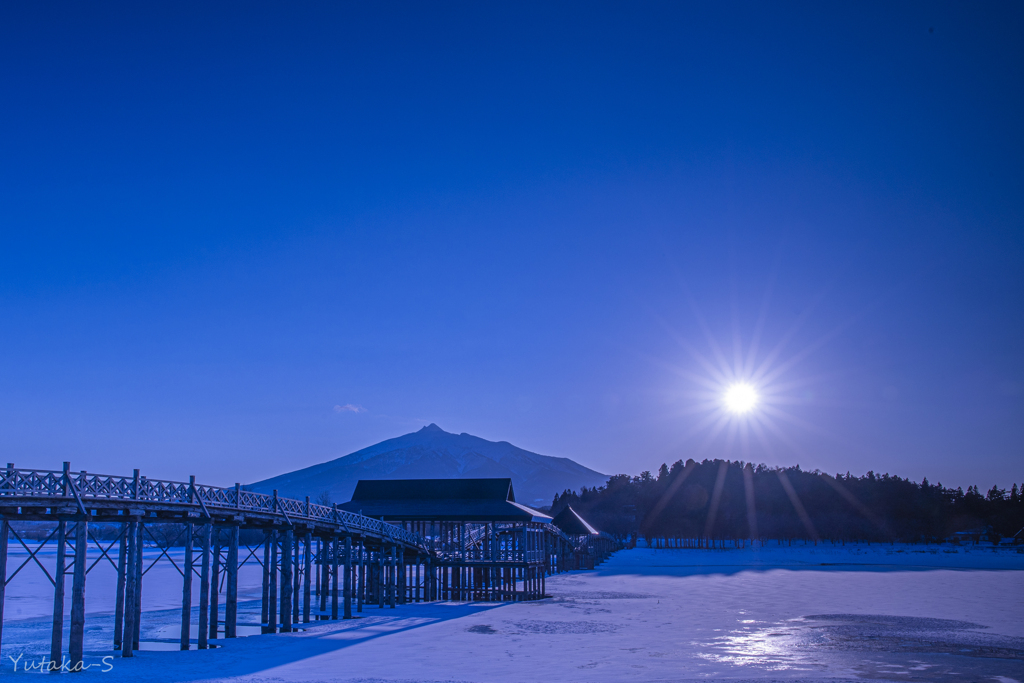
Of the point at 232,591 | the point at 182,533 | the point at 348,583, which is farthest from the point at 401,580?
the point at 232,591

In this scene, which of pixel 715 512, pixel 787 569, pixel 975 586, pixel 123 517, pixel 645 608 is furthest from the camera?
pixel 715 512

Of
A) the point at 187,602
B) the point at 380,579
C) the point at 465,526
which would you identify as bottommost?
the point at 380,579

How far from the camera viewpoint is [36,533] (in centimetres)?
14288

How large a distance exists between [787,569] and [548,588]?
30.6 metres

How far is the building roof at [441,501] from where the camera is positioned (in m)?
44.8

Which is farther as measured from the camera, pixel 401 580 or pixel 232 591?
pixel 401 580

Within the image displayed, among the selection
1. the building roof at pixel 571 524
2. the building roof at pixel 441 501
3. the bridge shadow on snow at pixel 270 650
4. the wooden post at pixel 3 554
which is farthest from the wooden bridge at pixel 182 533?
the building roof at pixel 571 524

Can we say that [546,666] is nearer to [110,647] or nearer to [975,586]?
[110,647]

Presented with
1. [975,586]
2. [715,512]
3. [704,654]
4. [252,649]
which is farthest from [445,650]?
[715,512]

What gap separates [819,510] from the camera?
395 feet

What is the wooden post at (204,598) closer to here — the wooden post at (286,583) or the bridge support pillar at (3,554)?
the wooden post at (286,583)

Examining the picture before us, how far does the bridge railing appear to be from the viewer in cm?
2003

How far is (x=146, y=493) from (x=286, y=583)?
9.54 meters

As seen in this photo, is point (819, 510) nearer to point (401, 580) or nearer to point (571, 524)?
point (571, 524)
